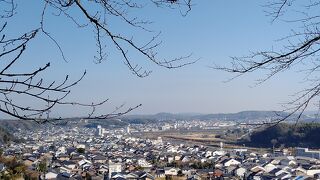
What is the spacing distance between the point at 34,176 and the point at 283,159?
13.6m

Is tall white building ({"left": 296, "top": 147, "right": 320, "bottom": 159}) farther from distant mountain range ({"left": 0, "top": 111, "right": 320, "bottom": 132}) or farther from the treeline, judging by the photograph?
distant mountain range ({"left": 0, "top": 111, "right": 320, "bottom": 132})

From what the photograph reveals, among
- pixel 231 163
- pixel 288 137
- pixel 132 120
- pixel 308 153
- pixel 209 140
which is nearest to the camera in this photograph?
pixel 231 163

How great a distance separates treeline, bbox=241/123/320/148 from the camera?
1216 inches

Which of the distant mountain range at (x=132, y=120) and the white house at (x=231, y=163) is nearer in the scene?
the distant mountain range at (x=132, y=120)

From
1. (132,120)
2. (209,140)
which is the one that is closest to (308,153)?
(209,140)

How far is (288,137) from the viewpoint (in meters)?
34.0

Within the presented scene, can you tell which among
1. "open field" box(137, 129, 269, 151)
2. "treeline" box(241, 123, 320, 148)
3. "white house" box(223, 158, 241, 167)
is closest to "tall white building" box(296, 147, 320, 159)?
"treeline" box(241, 123, 320, 148)

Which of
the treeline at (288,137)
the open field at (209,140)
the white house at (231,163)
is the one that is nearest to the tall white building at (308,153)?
the treeline at (288,137)

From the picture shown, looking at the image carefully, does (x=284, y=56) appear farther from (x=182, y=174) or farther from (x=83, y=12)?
(x=182, y=174)

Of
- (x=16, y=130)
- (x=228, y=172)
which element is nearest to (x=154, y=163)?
(x=228, y=172)

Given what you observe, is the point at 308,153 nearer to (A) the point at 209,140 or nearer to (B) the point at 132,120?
(A) the point at 209,140

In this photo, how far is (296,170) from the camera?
1828cm

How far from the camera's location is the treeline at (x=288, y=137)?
101 feet

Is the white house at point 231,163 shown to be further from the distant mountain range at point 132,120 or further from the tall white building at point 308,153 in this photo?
the tall white building at point 308,153
